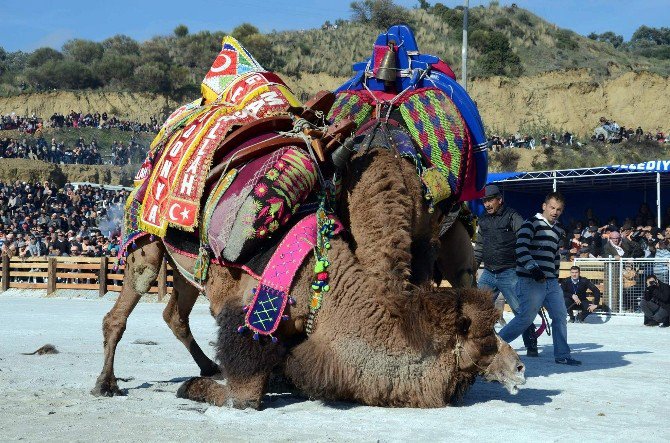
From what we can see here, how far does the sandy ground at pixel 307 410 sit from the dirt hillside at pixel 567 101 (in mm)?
46263

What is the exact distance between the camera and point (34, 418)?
5914 mm

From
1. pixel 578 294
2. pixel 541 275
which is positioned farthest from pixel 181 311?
pixel 578 294

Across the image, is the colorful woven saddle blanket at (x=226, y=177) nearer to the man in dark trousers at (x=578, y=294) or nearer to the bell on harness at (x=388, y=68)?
the bell on harness at (x=388, y=68)

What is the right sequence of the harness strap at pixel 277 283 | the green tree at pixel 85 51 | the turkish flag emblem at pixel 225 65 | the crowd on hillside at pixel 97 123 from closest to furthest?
the harness strap at pixel 277 283, the turkish flag emblem at pixel 225 65, the crowd on hillside at pixel 97 123, the green tree at pixel 85 51

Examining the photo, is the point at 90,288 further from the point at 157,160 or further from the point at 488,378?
the point at 488,378

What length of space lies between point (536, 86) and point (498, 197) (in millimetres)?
49843

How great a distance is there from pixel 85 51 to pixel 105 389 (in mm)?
85889

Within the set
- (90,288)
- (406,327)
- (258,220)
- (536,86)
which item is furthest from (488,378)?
(536,86)

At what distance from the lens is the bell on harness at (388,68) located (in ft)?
28.8

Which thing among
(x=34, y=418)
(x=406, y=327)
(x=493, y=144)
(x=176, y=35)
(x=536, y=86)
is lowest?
(x=34, y=418)

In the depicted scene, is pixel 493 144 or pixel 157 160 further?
pixel 493 144

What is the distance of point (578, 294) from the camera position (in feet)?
58.5

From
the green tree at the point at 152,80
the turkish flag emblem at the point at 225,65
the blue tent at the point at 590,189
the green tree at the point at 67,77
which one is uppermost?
the green tree at the point at 67,77

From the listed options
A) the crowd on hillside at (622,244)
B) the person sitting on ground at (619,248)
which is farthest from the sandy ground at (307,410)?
the crowd on hillside at (622,244)
